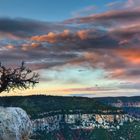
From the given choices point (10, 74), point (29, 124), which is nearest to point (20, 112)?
point (29, 124)

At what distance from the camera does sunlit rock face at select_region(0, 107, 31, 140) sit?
40750 mm

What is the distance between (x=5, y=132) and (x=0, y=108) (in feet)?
8.69

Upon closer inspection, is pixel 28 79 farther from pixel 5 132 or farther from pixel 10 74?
pixel 5 132

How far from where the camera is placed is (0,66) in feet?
135

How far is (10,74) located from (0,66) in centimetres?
124

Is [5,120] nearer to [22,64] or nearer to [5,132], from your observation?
[5,132]

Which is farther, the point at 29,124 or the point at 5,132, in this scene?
the point at 29,124

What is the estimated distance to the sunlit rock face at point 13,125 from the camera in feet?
134

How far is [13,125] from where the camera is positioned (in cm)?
4141

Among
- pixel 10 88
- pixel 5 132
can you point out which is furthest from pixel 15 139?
pixel 10 88

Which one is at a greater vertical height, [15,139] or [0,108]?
[0,108]

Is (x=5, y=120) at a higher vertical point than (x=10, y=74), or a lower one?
lower

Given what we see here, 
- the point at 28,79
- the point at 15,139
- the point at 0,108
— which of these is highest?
the point at 28,79

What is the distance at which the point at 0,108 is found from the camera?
4203cm
